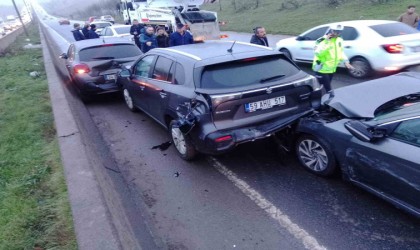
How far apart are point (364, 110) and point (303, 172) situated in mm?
1145

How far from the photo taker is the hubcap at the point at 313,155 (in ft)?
→ 13.9

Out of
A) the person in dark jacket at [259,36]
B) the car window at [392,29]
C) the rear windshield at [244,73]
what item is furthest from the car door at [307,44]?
the rear windshield at [244,73]

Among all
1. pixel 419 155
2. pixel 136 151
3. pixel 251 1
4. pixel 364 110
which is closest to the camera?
pixel 419 155

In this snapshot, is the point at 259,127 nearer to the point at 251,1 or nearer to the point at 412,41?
the point at 412,41

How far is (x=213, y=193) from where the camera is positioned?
14.1 ft

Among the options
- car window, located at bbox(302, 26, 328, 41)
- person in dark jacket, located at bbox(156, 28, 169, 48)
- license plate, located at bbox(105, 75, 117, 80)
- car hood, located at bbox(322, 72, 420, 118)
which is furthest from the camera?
person in dark jacket, located at bbox(156, 28, 169, 48)

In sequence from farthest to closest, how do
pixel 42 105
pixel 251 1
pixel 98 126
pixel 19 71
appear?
1. pixel 251 1
2. pixel 19 71
3. pixel 42 105
4. pixel 98 126

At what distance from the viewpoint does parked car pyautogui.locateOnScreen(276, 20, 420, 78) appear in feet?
26.2

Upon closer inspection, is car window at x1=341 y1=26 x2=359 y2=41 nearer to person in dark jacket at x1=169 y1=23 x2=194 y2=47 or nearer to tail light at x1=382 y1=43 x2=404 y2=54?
tail light at x1=382 y1=43 x2=404 y2=54

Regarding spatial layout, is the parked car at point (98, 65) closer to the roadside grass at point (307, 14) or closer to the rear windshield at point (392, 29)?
the rear windshield at point (392, 29)

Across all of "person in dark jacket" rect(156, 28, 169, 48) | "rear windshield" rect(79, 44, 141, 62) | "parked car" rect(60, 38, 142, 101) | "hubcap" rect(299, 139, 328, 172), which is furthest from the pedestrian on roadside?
"person in dark jacket" rect(156, 28, 169, 48)

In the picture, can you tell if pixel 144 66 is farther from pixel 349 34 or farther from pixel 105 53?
pixel 349 34

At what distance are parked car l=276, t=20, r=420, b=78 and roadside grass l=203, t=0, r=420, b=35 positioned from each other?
938 centimetres

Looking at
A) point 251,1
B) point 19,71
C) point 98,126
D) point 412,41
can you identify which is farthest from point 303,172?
point 251,1
